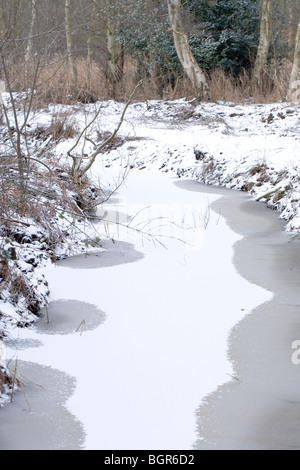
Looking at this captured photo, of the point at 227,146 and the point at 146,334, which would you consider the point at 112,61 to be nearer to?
the point at 227,146

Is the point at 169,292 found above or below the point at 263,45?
below

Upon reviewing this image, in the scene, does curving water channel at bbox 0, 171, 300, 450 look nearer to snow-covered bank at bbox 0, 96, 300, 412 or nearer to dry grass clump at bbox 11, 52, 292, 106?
snow-covered bank at bbox 0, 96, 300, 412

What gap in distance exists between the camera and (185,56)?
1473 cm

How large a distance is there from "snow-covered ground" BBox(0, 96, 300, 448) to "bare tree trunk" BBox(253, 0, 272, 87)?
17.3 feet

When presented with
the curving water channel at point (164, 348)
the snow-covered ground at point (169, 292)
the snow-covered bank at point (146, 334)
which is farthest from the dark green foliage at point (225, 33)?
the curving water channel at point (164, 348)

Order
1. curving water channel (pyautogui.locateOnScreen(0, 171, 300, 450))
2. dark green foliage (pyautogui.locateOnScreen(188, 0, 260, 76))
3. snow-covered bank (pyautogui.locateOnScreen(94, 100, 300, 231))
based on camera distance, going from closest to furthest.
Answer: curving water channel (pyautogui.locateOnScreen(0, 171, 300, 450)) → snow-covered bank (pyautogui.locateOnScreen(94, 100, 300, 231)) → dark green foliage (pyautogui.locateOnScreen(188, 0, 260, 76))

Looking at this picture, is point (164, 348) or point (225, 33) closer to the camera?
point (164, 348)

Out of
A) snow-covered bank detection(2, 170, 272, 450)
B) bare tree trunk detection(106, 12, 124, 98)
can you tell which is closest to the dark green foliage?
bare tree trunk detection(106, 12, 124, 98)

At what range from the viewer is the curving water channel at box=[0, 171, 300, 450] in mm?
2660

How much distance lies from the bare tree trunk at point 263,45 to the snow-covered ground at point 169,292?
5.27 meters

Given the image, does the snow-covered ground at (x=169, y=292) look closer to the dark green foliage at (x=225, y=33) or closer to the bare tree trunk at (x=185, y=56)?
the bare tree trunk at (x=185, y=56)

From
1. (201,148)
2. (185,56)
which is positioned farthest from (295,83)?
(201,148)

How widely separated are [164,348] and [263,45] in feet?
45.4

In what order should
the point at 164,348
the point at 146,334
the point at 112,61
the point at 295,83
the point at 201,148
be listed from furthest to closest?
the point at 112,61 < the point at 295,83 < the point at 201,148 < the point at 146,334 < the point at 164,348
